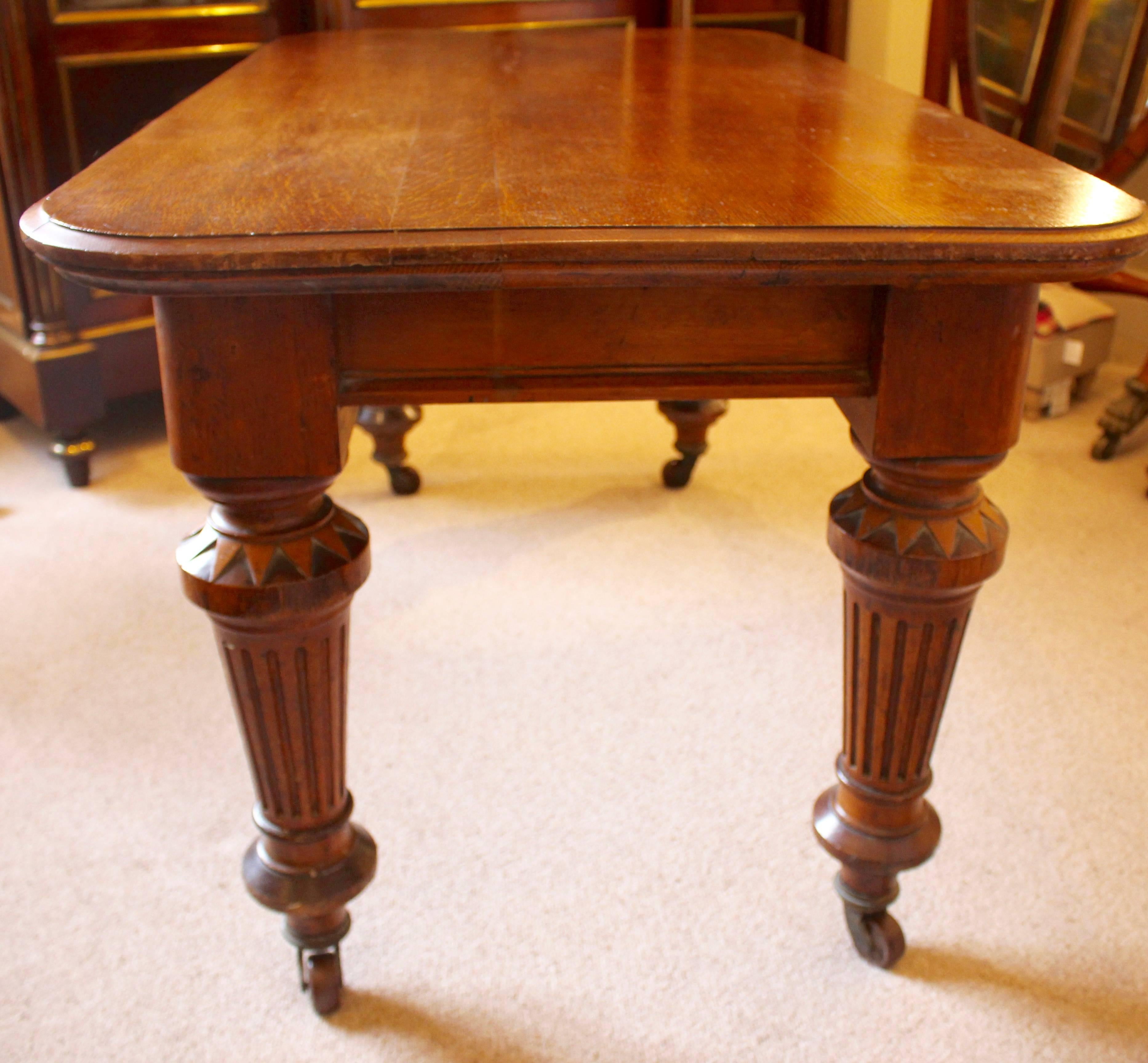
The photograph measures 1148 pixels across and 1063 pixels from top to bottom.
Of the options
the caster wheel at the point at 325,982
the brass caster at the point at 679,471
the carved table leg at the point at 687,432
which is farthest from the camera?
the brass caster at the point at 679,471

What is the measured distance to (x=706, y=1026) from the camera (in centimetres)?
91

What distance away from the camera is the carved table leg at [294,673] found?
2.49 ft

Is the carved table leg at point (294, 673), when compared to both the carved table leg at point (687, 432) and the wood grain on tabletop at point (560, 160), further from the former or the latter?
the carved table leg at point (687, 432)

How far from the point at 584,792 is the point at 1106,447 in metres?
1.17

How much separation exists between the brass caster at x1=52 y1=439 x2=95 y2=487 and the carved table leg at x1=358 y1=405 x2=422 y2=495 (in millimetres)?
434

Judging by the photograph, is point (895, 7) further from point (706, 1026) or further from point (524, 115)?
point (706, 1026)

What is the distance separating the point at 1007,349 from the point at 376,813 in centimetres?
75

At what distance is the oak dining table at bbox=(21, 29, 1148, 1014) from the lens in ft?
2.03

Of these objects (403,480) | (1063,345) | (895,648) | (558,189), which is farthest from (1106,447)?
(558,189)

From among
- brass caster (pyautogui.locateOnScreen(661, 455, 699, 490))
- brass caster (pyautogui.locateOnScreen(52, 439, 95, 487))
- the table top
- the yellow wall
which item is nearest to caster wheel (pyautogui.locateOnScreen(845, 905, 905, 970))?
the table top

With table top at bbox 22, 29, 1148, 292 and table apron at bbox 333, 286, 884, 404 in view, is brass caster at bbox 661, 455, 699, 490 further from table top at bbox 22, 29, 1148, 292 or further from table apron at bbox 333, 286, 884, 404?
table apron at bbox 333, 286, 884, 404

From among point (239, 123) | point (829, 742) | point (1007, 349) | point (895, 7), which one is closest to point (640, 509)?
point (829, 742)

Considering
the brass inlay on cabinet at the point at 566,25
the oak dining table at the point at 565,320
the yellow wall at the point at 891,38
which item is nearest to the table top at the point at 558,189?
the oak dining table at the point at 565,320

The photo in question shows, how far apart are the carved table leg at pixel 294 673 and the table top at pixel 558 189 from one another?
0.54ft
